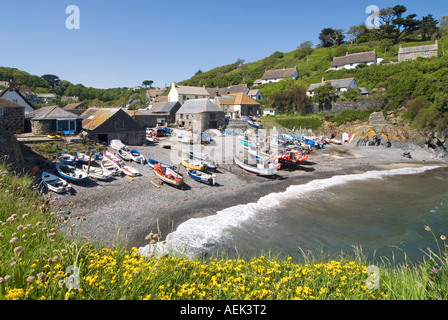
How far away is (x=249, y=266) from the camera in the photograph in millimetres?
6207

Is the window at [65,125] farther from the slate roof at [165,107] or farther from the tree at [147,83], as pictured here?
the tree at [147,83]

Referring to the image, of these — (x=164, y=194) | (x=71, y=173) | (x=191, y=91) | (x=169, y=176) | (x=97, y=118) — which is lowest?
(x=164, y=194)

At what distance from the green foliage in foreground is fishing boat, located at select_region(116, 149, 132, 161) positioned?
23447 mm

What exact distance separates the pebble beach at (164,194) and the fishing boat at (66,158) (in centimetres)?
398

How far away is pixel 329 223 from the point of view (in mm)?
18484

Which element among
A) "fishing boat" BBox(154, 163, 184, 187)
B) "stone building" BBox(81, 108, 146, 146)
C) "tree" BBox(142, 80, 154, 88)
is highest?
"tree" BBox(142, 80, 154, 88)

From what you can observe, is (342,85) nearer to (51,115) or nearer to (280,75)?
(280,75)

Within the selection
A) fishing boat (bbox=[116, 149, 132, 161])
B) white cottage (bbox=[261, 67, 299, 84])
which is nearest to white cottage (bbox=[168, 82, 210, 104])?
white cottage (bbox=[261, 67, 299, 84])

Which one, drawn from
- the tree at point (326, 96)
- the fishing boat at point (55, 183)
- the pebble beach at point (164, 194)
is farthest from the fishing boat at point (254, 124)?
the fishing boat at point (55, 183)

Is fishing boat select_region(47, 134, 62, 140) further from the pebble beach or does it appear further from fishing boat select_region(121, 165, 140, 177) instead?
fishing boat select_region(121, 165, 140, 177)

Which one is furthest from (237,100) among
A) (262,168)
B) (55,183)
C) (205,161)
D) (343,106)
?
(55,183)

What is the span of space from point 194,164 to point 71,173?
1105 cm

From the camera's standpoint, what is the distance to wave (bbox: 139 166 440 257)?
1540 centimetres
